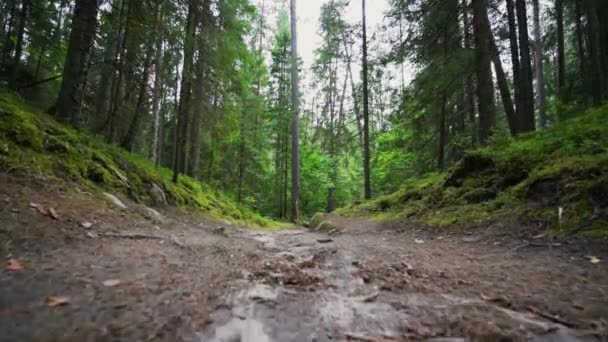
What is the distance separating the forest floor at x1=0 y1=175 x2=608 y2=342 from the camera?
4.05 ft

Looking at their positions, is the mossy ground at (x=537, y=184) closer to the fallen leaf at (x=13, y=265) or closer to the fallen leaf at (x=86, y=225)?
the fallen leaf at (x=13, y=265)

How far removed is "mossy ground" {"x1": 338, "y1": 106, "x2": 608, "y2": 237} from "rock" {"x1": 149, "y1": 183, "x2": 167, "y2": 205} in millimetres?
5598

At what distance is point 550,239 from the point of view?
2.92 m

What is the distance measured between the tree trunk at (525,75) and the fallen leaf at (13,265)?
868 cm

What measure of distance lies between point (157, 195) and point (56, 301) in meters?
5.59

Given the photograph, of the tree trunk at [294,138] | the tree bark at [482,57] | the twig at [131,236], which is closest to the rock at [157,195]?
the twig at [131,236]

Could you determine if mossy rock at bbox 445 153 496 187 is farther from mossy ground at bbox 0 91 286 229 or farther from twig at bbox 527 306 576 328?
mossy ground at bbox 0 91 286 229

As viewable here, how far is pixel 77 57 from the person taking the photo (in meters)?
5.81

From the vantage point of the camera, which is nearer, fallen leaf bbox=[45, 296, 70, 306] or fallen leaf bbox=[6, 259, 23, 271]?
fallen leaf bbox=[45, 296, 70, 306]

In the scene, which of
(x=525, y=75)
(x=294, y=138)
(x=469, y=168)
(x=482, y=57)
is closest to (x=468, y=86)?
(x=482, y=57)

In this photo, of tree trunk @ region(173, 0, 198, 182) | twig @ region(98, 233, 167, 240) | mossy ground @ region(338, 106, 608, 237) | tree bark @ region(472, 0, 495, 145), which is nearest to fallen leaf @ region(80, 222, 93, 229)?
twig @ region(98, 233, 167, 240)

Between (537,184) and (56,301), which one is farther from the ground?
(537,184)

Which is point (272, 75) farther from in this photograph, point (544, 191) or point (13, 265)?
point (13, 265)

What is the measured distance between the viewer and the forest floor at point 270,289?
123 centimetres
